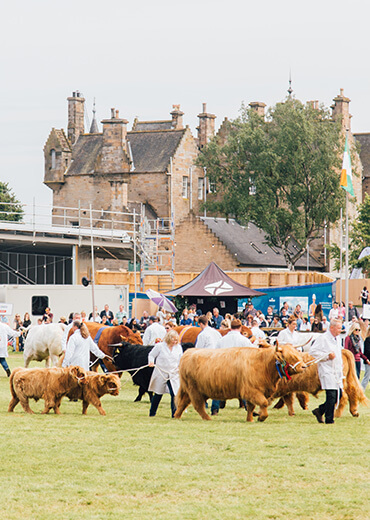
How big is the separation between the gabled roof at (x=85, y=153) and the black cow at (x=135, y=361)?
176 ft

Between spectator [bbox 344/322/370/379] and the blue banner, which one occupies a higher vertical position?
the blue banner

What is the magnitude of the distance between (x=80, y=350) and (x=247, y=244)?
161ft

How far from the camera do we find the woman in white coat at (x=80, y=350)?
18031 mm

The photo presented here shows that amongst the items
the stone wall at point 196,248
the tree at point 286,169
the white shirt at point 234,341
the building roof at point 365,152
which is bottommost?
the white shirt at point 234,341

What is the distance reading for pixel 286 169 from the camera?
61344mm

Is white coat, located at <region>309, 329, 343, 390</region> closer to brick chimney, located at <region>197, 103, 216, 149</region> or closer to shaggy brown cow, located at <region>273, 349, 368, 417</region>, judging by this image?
shaggy brown cow, located at <region>273, 349, 368, 417</region>

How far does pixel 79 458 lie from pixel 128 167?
2284 inches

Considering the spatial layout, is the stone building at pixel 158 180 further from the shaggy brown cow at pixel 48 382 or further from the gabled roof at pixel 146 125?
the shaggy brown cow at pixel 48 382

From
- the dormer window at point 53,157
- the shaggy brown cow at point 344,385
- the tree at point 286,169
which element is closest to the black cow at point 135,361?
the shaggy brown cow at point 344,385

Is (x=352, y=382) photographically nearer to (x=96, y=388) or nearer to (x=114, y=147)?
(x=96, y=388)

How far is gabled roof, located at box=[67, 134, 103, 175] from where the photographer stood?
7288 centimetres

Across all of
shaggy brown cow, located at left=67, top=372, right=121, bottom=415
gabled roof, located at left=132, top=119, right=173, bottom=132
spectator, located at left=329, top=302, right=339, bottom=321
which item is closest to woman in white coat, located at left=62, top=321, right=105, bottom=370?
shaggy brown cow, located at left=67, top=372, right=121, bottom=415

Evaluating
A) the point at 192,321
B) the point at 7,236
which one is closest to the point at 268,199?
the point at 7,236

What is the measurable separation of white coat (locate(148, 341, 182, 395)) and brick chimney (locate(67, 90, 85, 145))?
61552mm
